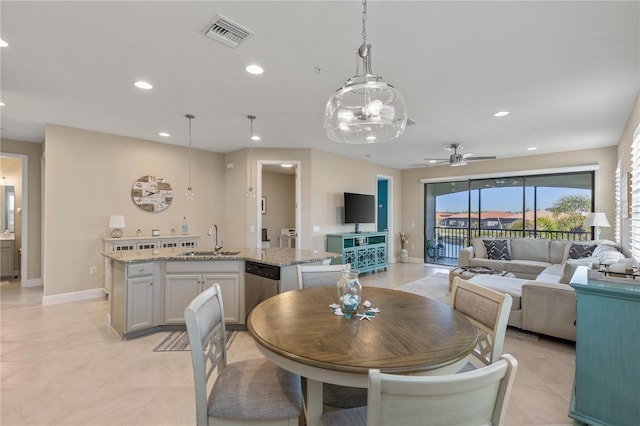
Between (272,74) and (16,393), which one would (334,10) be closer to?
(272,74)

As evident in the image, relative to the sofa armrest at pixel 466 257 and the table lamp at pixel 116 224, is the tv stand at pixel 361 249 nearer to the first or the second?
the sofa armrest at pixel 466 257

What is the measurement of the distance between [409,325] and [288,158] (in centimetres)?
463

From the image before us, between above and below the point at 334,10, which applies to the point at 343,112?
below

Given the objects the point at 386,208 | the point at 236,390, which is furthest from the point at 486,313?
the point at 386,208

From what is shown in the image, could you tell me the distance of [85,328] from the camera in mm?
3439

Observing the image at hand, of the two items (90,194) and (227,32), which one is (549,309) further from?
(90,194)

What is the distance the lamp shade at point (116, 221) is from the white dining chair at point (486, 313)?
16.5 feet

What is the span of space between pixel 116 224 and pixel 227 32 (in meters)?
3.97

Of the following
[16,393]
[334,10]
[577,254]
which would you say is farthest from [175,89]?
[577,254]

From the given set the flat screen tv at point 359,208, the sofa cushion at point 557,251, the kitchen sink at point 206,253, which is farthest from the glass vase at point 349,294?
the sofa cushion at point 557,251

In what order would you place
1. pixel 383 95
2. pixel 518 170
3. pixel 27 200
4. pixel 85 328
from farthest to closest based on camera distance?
pixel 518 170 < pixel 27 200 < pixel 85 328 < pixel 383 95

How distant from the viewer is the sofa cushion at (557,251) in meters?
5.40

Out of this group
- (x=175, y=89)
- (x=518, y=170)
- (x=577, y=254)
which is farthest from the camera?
(x=518, y=170)

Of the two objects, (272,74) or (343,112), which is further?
(272,74)
